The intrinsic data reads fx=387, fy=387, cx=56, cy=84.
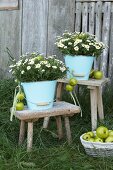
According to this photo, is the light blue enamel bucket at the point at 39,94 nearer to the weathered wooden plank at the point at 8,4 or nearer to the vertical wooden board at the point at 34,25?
the vertical wooden board at the point at 34,25

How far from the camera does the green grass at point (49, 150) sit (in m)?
3.67

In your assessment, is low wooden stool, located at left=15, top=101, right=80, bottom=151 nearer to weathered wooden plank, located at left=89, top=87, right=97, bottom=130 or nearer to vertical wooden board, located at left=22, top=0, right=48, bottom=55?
weathered wooden plank, located at left=89, top=87, right=97, bottom=130

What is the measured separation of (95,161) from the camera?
12.7 feet

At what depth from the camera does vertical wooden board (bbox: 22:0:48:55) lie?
18.9ft

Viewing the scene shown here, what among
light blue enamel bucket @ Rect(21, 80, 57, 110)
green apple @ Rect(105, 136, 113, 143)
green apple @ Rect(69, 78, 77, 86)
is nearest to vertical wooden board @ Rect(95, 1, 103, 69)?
green apple @ Rect(69, 78, 77, 86)

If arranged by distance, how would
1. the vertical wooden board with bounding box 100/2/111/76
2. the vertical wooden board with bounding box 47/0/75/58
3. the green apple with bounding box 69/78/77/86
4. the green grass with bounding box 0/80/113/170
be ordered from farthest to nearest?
the vertical wooden board with bounding box 47/0/75/58 < the vertical wooden board with bounding box 100/2/111/76 < the green apple with bounding box 69/78/77/86 < the green grass with bounding box 0/80/113/170

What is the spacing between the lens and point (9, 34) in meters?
6.10

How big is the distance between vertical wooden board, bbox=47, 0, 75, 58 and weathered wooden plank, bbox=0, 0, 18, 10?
607mm

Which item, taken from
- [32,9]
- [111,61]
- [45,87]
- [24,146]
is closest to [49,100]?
[45,87]

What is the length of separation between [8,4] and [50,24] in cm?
83

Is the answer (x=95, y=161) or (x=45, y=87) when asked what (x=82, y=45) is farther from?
(x=95, y=161)

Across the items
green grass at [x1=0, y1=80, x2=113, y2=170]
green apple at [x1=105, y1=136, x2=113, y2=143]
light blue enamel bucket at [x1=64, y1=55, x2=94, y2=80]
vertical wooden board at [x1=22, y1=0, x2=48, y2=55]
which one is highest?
vertical wooden board at [x1=22, y1=0, x2=48, y2=55]

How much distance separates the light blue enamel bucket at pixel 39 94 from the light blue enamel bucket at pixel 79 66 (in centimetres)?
50

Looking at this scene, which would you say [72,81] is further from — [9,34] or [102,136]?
[9,34]
